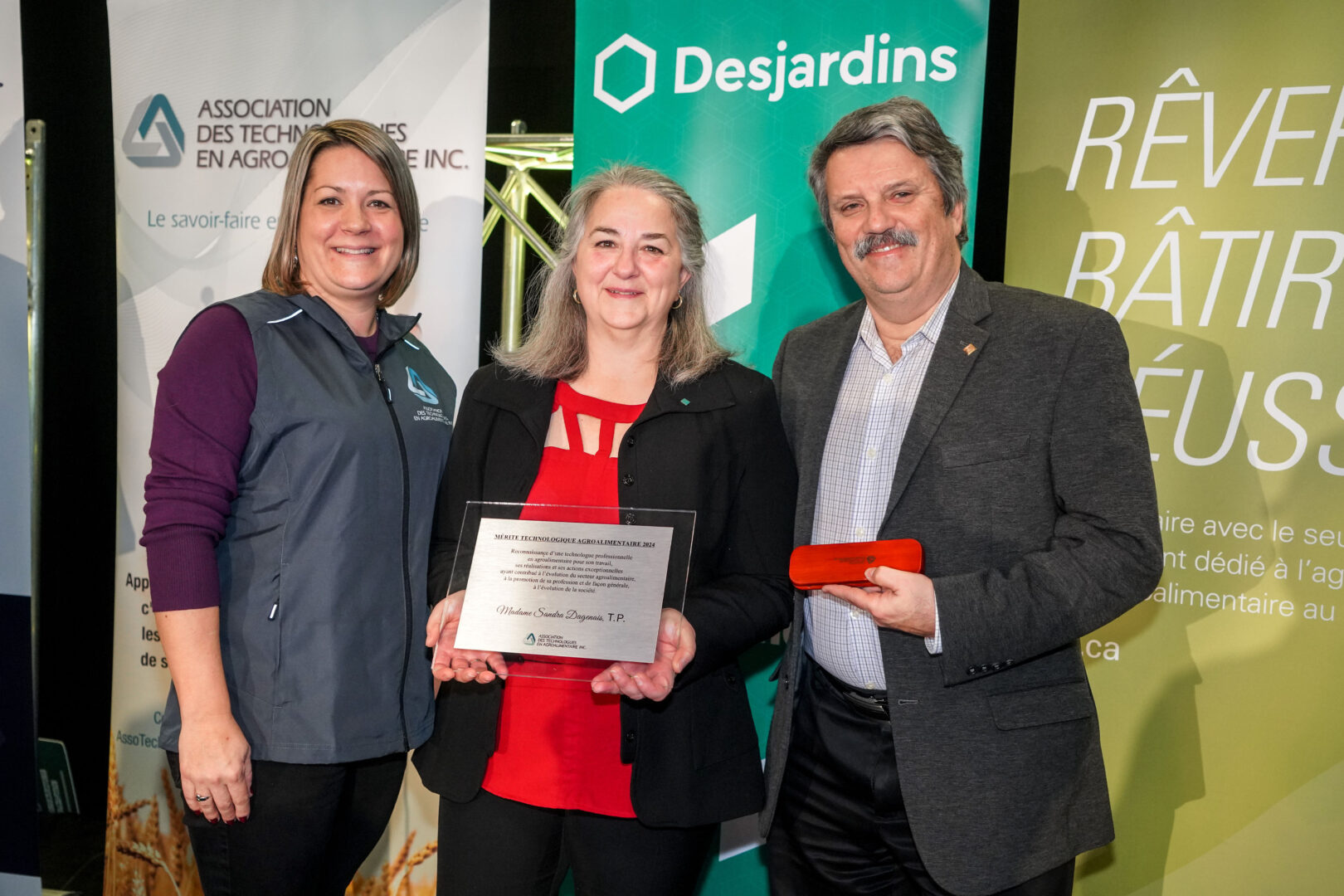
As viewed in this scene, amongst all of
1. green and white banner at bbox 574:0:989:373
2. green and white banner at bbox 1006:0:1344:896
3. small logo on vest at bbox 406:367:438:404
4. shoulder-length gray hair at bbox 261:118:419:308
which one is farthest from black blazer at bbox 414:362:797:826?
green and white banner at bbox 1006:0:1344:896

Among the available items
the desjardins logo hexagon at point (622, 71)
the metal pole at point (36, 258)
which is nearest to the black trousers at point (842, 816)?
the desjardins logo hexagon at point (622, 71)

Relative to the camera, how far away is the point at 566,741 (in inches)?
78.3

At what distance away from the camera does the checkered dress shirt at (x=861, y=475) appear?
2.02 m

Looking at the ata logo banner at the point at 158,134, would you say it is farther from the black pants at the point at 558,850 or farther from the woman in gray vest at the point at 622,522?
the black pants at the point at 558,850

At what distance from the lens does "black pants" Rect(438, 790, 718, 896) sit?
197 centimetres

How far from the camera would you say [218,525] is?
6.33 feet

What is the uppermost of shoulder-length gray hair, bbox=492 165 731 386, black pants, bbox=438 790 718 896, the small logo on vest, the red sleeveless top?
shoulder-length gray hair, bbox=492 165 731 386

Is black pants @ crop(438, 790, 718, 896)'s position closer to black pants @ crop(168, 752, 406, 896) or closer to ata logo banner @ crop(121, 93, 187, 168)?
black pants @ crop(168, 752, 406, 896)

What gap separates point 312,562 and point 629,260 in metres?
0.92

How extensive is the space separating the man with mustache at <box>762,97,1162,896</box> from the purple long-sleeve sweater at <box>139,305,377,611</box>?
3.87ft

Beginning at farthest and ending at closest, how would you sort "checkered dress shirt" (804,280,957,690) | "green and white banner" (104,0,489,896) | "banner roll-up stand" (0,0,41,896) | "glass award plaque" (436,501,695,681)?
"green and white banner" (104,0,489,896)
"banner roll-up stand" (0,0,41,896)
"checkered dress shirt" (804,280,957,690)
"glass award plaque" (436,501,695,681)

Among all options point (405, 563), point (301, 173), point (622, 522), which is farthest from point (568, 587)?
point (301, 173)

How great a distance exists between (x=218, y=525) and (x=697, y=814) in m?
1.10

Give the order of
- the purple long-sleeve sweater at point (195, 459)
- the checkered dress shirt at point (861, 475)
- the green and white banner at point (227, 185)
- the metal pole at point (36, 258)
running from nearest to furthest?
1. the purple long-sleeve sweater at point (195, 459)
2. the checkered dress shirt at point (861, 475)
3. the green and white banner at point (227, 185)
4. the metal pole at point (36, 258)
